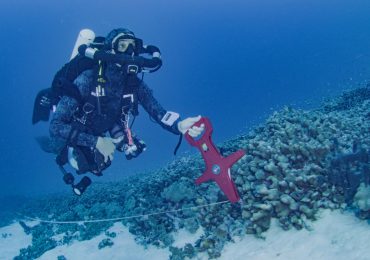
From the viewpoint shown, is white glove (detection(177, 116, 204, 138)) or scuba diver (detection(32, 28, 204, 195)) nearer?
white glove (detection(177, 116, 204, 138))

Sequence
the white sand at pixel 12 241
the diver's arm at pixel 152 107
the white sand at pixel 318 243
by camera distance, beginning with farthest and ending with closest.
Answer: the white sand at pixel 12 241 < the diver's arm at pixel 152 107 < the white sand at pixel 318 243

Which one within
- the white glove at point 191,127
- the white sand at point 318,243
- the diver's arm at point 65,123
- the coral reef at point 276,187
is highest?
the diver's arm at point 65,123

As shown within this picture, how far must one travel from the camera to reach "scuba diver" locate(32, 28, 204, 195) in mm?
5938

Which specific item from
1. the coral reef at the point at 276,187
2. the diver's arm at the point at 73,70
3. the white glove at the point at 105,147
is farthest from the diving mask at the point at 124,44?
the coral reef at the point at 276,187

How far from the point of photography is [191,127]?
5.55 meters

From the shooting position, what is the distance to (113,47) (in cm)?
605

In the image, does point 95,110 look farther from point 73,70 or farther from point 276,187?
point 276,187

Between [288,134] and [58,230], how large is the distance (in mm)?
6714

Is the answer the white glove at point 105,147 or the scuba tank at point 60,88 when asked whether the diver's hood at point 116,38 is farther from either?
the white glove at point 105,147

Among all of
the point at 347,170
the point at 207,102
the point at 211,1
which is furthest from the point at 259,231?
the point at 211,1

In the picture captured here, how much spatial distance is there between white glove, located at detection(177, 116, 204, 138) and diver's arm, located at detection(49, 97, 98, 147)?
147 cm

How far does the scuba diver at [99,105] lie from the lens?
5.94 m

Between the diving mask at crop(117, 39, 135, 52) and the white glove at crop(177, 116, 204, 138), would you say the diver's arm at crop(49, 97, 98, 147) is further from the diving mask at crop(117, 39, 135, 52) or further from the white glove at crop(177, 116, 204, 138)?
the white glove at crop(177, 116, 204, 138)

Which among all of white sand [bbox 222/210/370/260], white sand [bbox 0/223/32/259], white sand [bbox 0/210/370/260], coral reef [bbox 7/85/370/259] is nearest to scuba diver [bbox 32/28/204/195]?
coral reef [bbox 7/85/370/259]
